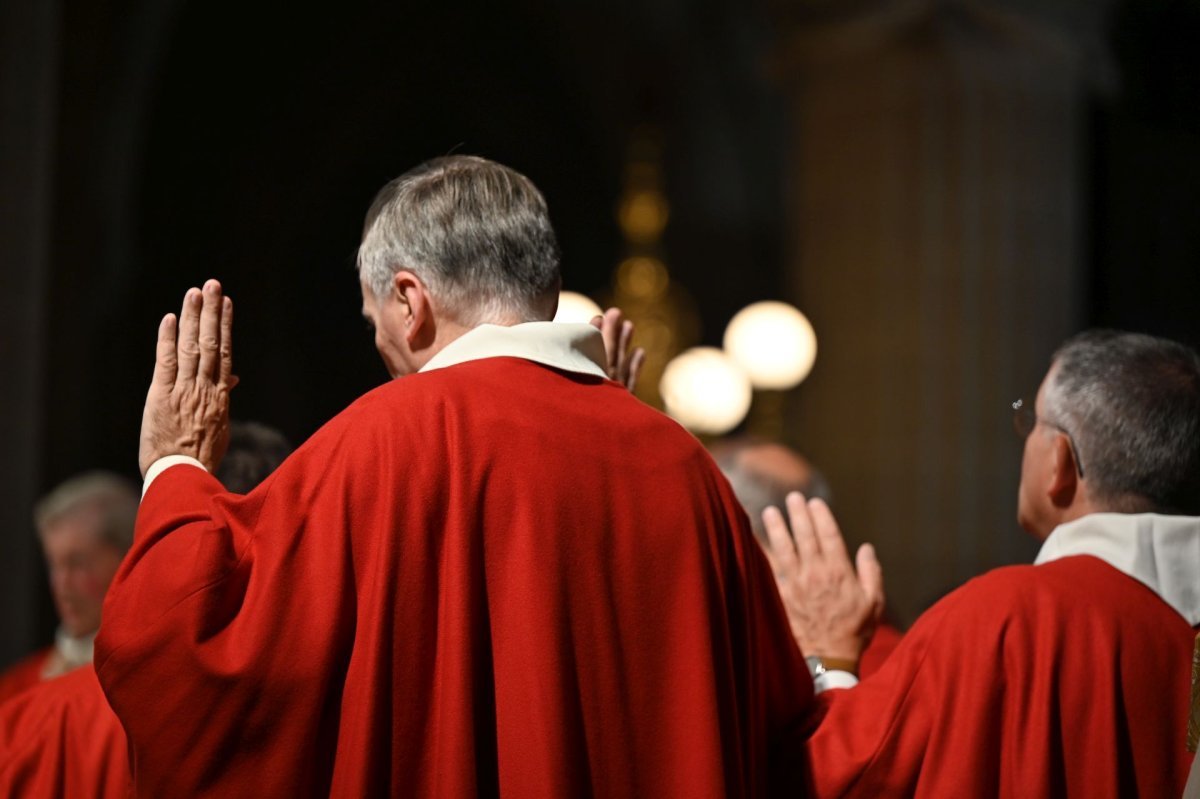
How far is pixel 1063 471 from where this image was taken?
306cm

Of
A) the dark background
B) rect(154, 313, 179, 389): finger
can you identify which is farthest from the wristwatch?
the dark background

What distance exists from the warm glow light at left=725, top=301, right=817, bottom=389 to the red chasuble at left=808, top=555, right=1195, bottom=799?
6.90 meters

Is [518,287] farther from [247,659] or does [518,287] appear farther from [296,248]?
[296,248]

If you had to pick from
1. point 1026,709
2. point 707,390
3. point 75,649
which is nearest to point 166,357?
point 1026,709

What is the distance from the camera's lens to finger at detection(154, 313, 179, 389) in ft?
8.56

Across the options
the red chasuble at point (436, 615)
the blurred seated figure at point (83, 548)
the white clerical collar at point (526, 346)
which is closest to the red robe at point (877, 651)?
the red chasuble at point (436, 615)

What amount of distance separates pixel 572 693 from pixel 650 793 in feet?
0.71

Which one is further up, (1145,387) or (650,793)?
(1145,387)

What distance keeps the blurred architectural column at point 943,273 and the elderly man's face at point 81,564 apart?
5681 millimetres

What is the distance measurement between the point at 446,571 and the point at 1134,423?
4.63 feet

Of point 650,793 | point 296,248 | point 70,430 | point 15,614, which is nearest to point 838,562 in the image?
point 650,793

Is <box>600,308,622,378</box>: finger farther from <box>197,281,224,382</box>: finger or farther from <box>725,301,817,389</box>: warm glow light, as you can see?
<box>725,301,817,389</box>: warm glow light

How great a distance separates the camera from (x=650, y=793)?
2.47 m

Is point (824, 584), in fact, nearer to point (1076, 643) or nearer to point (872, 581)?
point (872, 581)
